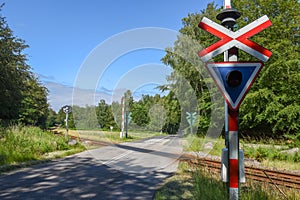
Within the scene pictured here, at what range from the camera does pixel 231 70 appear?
2.72 metres

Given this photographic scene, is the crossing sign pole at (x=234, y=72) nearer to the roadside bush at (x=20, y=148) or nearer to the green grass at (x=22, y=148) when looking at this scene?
the green grass at (x=22, y=148)

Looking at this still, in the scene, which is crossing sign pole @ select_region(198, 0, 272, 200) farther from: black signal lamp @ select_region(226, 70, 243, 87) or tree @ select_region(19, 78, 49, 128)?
tree @ select_region(19, 78, 49, 128)

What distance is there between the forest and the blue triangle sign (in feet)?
48.9

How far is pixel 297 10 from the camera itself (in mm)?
18047

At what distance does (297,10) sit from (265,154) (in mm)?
13582

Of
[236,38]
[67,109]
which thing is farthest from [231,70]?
[67,109]

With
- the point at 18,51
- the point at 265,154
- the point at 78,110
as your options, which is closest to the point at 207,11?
the point at 78,110

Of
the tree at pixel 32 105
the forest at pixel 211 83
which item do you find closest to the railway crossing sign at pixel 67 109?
the forest at pixel 211 83

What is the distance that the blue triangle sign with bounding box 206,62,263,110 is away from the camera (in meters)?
2.70

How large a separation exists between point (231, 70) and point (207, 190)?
2.57 metres

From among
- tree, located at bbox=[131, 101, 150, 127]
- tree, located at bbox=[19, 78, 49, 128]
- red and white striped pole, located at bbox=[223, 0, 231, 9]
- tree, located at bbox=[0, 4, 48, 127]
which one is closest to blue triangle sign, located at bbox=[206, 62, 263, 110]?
red and white striped pole, located at bbox=[223, 0, 231, 9]

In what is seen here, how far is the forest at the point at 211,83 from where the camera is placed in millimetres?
16062

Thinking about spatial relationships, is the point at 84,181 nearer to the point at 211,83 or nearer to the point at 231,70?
the point at 231,70

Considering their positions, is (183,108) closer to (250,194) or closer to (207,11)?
(207,11)
